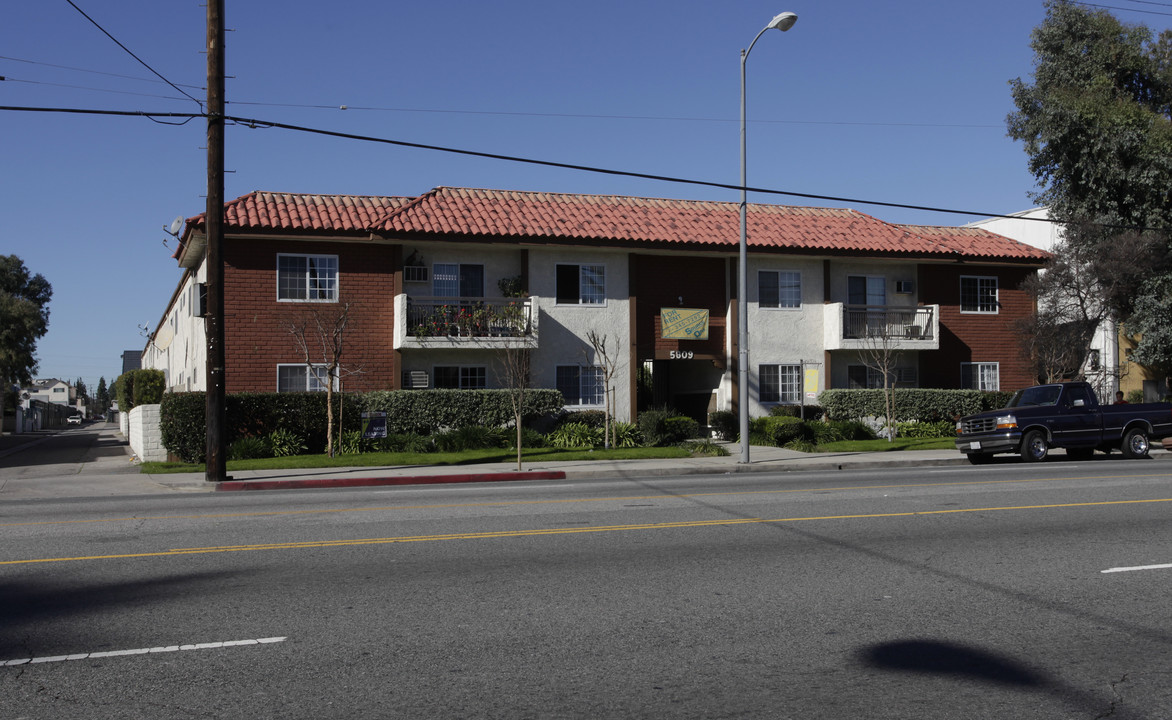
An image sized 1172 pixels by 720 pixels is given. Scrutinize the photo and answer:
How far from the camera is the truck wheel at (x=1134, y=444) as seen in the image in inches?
880

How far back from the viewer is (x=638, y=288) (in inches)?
1189

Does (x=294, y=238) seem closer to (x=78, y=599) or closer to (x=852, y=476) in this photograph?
(x=852, y=476)

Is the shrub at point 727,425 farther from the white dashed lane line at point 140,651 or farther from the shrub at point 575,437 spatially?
the white dashed lane line at point 140,651

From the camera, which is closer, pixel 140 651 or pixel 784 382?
pixel 140 651

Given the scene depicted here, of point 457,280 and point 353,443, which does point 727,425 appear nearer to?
point 457,280

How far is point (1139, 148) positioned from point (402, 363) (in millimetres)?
26337

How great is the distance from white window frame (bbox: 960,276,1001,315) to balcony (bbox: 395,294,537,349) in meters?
16.1

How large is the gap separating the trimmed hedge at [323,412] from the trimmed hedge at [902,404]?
904 centimetres

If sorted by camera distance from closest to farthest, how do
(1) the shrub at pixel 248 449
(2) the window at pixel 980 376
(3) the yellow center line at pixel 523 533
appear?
(3) the yellow center line at pixel 523 533 → (1) the shrub at pixel 248 449 → (2) the window at pixel 980 376

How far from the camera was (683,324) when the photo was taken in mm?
30141

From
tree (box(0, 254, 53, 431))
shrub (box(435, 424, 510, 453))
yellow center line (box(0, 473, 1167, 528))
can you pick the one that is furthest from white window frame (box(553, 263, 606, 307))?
tree (box(0, 254, 53, 431))

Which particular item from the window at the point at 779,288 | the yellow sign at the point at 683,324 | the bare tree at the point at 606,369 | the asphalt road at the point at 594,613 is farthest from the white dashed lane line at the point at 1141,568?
the window at the point at 779,288

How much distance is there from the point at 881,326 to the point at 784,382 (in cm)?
385

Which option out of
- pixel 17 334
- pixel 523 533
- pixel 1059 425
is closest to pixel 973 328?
pixel 1059 425
